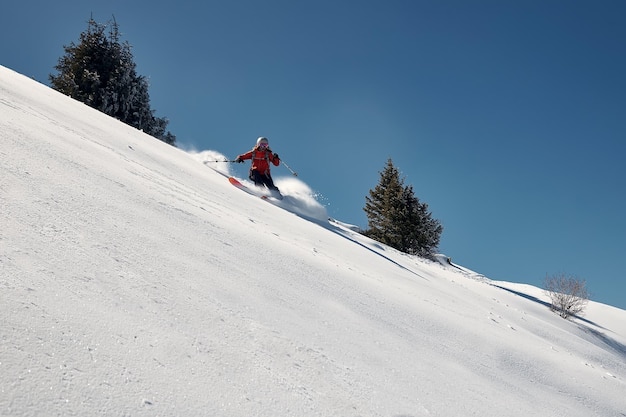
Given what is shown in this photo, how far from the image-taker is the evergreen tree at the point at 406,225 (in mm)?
25219

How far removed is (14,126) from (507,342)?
638cm

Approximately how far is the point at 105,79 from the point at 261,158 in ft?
50.4

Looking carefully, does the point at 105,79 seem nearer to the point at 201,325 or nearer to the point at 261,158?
the point at 261,158

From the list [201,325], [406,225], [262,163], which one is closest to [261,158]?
[262,163]

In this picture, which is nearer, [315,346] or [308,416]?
[308,416]

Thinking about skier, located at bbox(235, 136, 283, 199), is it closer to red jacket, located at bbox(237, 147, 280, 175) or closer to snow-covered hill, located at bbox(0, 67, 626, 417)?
red jacket, located at bbox(237, 147, 280, 175)

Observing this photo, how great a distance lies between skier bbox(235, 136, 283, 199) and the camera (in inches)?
524

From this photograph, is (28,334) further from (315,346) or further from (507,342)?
(507,342)

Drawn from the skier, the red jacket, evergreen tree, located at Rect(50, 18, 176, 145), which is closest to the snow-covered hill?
the skier

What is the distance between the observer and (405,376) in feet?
9.59

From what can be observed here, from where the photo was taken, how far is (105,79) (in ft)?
77.1

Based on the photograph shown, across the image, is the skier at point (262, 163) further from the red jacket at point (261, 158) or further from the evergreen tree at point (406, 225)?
the evergreen tree at point (406, 225)

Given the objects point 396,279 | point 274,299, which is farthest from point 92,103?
point 274,299

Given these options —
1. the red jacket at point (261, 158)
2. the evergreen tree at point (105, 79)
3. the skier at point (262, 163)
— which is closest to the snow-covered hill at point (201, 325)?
the skier at point (262, 163)
